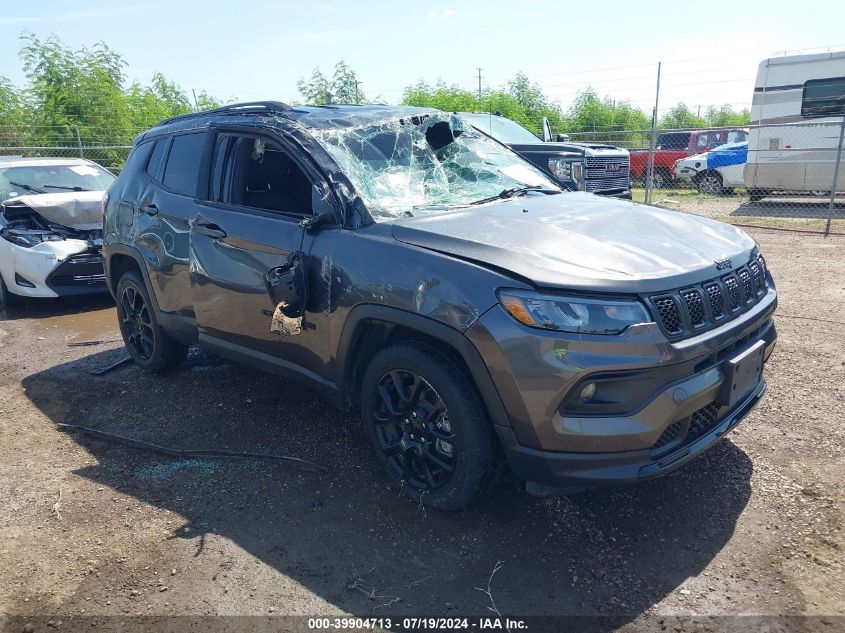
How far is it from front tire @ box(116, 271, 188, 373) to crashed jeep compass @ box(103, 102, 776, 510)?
37 centimetres

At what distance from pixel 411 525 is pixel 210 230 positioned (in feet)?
7.17

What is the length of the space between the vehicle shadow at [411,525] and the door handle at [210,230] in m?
1.25

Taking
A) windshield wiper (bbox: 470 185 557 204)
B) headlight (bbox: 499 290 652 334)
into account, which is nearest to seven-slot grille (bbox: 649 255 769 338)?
headlight (bbox: 499 290 652 334)

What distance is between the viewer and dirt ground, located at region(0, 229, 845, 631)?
270cm

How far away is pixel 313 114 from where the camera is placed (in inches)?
158

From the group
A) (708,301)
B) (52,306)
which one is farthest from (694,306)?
(52,306)

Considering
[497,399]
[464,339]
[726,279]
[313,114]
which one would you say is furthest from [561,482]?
[313,114]

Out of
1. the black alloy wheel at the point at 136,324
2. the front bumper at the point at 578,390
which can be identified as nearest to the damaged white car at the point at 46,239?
the black alloy wheel at the point at 136,324

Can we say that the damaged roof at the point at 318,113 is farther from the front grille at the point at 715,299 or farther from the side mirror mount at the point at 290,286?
the front grille at the point at 715,299

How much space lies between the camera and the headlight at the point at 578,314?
2.63 meters

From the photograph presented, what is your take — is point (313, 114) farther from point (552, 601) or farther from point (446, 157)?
point (552, 601)

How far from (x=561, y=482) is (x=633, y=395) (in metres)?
0.46

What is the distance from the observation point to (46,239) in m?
7.71

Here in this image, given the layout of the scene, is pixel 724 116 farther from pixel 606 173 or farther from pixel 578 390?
pixel 578 390
